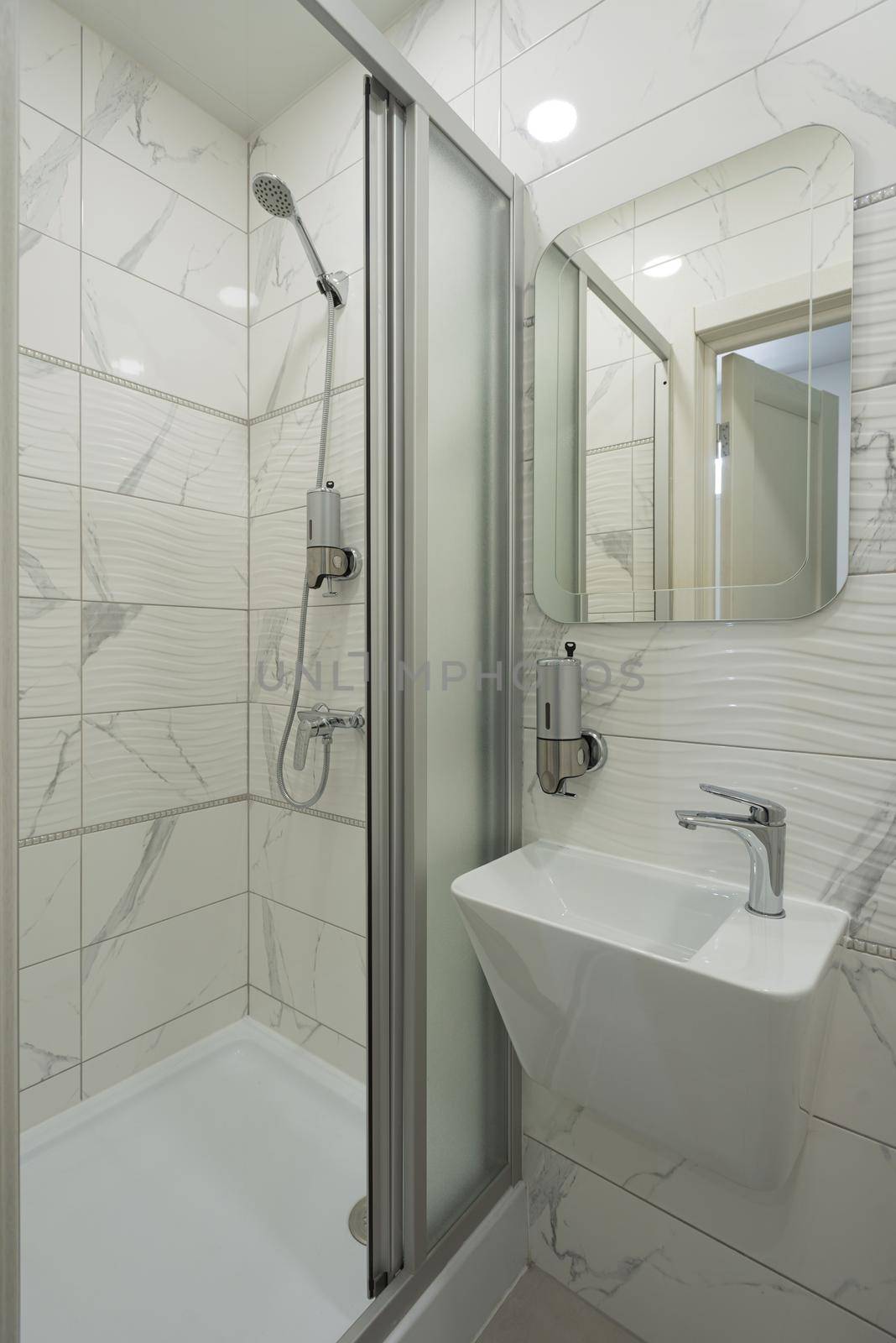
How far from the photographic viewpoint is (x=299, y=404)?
163 cm

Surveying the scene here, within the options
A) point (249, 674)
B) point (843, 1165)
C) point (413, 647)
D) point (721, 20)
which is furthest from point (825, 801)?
point (249, 674)

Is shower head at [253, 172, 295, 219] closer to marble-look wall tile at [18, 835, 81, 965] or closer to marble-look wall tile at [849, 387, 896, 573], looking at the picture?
marble-look wall tile at [849, 387, 896, 573]

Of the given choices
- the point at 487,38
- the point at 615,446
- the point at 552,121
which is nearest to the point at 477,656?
the point at 615,446

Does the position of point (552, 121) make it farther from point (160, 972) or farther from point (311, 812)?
point (160, 972)

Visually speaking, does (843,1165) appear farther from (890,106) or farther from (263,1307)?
(890,106)

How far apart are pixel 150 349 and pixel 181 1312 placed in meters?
1.86

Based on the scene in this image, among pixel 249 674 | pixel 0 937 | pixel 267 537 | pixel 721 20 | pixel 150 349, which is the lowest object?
pixel 0 937

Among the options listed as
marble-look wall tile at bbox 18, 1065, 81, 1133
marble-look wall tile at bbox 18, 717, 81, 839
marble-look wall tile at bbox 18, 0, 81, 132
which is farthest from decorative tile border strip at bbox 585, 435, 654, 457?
marble-look wall tile at bbox 18, 1065, 81, 1133

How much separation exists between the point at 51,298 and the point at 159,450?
13.9 inches

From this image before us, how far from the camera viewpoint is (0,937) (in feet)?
1.67

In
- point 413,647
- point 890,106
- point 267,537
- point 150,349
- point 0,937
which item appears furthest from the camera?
point 267,537

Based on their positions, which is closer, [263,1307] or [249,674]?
[263,1307]

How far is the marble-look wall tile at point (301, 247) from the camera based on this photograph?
4.90ft

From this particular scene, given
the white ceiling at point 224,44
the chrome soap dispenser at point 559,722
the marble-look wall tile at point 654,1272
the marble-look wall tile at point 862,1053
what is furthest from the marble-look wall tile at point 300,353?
the marble-look wall tile at point 654,1272
